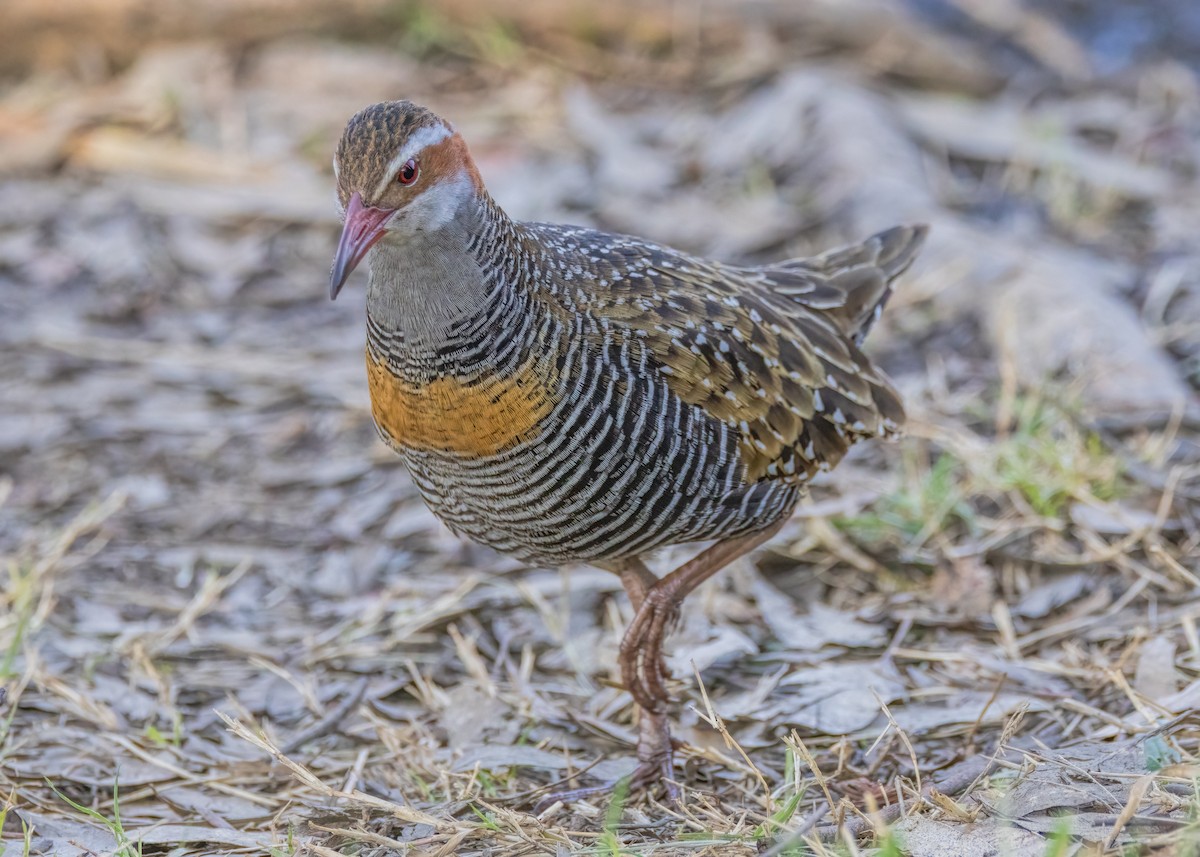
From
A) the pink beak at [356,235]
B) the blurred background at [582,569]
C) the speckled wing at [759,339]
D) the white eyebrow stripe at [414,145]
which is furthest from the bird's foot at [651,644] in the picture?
the white eyebrow stripe at [414,145]

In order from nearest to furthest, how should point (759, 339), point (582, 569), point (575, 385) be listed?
point (575, 385) < point (759, 339) < point (582, 569)

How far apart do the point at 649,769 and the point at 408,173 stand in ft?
5.96

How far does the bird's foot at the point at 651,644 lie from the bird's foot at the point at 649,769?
49mm

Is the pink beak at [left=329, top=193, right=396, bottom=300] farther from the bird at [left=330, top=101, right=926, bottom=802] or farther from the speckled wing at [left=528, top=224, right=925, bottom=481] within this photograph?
the speckled wing at [left=528, top=224, right=925, bottom=481]

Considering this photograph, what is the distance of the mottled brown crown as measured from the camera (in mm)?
3557

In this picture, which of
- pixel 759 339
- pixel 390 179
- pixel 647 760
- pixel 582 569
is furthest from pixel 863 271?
pixel 390 179

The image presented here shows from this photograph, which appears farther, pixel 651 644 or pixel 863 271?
pixel 863 271

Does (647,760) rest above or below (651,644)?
below

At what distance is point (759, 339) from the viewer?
167 inches

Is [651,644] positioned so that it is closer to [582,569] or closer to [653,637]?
[653,637]

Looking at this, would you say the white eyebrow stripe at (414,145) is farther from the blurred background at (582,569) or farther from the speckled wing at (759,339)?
the blurred background at (582,569)

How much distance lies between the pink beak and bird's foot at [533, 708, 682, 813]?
5.01ft

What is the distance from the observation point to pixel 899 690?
441 centimetres

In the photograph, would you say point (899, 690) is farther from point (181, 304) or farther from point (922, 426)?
point (181, 304)
